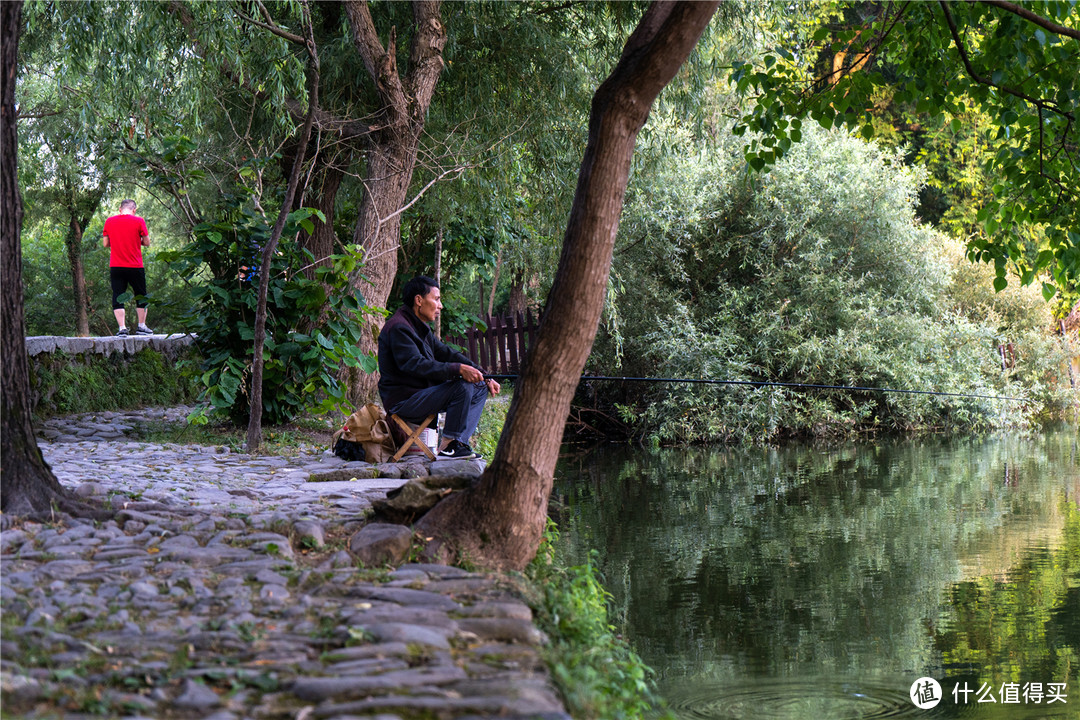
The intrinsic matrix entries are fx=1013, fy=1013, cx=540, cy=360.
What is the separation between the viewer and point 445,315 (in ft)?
46.2

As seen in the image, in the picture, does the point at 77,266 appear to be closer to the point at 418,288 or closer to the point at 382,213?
the point at 382,213

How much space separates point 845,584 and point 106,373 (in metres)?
7.87

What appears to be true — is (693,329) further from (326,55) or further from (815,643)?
(815,643)

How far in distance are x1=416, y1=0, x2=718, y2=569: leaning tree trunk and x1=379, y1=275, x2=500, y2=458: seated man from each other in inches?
106

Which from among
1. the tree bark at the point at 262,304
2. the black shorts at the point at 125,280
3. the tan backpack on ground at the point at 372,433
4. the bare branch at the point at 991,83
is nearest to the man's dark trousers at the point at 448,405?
the tan backpack on ground at the point at 372,433

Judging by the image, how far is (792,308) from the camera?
16.4 metres

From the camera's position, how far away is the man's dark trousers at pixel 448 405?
742 centimetres

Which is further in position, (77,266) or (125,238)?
(77,266)

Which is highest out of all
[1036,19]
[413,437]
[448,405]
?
[1036,19]

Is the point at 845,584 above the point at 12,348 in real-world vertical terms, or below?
below

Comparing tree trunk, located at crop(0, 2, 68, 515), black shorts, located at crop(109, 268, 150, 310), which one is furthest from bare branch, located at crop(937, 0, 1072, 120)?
black shorts, located at crop(109, 268, 150, 310)

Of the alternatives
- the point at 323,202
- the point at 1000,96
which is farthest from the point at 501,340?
the point at 1000,96

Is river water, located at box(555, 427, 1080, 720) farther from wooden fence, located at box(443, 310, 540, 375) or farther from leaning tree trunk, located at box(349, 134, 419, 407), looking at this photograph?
wooden fence, located at box(443, 310, 540, 375)

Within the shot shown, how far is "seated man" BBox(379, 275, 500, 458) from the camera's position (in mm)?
7355
